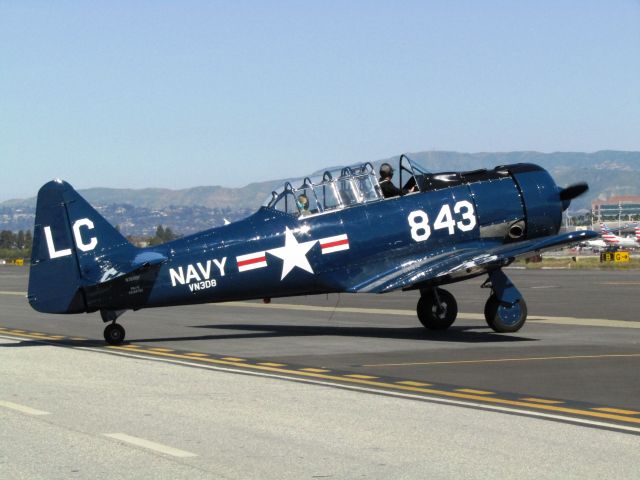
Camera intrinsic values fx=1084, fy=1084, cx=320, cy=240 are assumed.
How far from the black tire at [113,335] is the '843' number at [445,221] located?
5.28 metres

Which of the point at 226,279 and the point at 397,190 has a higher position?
the point at 397,190

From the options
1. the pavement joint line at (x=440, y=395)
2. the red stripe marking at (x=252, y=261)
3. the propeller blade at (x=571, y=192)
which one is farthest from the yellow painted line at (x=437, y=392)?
the propeller blade at (x=571, y=192)

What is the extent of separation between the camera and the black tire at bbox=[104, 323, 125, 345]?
17.9 metres

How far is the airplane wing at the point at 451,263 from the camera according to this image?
17734 mm

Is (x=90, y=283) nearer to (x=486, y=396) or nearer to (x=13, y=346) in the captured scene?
(x=13, y=346)

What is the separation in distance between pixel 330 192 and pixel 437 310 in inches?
130

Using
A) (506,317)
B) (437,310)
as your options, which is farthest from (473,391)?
(437,310)

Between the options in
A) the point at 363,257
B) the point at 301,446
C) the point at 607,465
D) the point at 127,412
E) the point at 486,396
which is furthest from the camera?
the point at 363,257

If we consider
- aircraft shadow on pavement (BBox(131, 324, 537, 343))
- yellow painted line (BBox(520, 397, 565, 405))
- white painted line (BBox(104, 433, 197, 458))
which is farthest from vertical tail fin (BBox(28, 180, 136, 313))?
white painted line (BBox(104, 433, 197, 458))

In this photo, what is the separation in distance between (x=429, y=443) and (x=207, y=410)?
8.78 ft

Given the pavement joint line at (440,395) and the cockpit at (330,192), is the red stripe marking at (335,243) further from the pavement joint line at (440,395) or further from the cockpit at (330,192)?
the pavement joint line at (440,395)

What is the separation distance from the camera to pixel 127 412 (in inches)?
402

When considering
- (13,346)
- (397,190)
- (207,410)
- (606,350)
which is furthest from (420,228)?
(207,410)

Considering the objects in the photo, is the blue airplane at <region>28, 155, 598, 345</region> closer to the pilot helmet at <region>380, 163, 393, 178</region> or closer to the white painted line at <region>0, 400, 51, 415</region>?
the pilot helmet at <region>380, 163, 393, 178</region>
